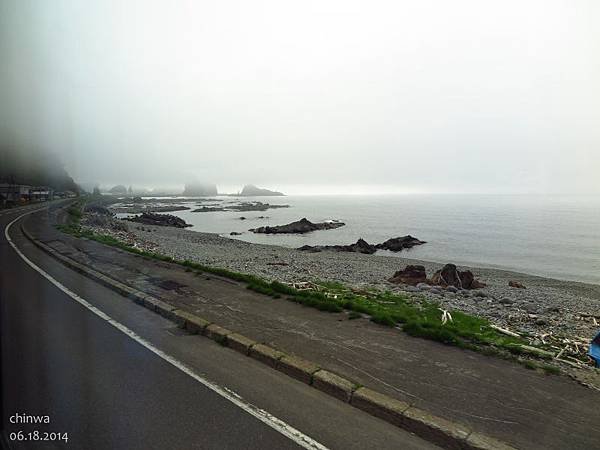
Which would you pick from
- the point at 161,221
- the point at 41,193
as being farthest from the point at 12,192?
the point at 161,221

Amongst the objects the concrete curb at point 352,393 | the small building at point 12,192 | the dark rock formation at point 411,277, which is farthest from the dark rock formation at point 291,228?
the small building at point 12,192

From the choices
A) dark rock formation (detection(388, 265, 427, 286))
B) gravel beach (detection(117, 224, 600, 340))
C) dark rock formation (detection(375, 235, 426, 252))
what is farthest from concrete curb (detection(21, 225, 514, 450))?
dark rock formation (detection(375, 235, 426, 252))

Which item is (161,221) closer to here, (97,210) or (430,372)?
(97,210)

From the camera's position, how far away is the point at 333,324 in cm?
692

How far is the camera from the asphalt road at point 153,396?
360 centimetres

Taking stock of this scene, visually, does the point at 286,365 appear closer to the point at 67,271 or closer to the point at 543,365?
the point at 543,365

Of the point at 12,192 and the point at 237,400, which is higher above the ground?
the point at 12,192

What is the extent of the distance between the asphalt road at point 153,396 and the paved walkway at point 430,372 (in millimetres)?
697

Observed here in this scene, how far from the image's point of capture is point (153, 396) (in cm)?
431

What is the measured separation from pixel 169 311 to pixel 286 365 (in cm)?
361

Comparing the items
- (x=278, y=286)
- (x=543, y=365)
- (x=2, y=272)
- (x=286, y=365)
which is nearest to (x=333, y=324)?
(x=286, y=365)

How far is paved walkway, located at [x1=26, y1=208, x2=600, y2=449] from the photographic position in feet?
12.4

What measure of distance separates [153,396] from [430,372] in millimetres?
3970

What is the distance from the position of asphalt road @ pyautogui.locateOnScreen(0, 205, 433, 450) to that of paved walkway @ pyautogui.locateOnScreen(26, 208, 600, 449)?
0.70 metres
